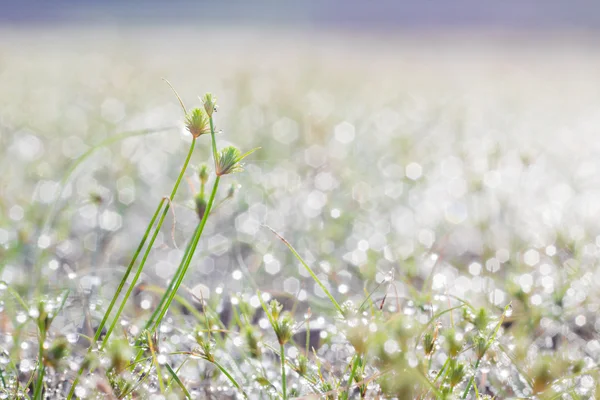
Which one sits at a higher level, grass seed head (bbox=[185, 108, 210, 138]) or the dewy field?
grass seed head (bbox=[185, 108, 210, 138])

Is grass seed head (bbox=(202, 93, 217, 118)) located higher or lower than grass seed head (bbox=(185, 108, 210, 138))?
higher

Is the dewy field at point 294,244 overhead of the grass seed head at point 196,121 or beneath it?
beneath

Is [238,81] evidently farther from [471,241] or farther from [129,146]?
[471,241]

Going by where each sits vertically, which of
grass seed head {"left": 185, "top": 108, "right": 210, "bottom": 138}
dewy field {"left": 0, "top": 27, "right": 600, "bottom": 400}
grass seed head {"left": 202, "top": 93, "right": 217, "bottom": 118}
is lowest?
dewy field {"left": 0, "top": 27, "right": 600, "bottom": 400}

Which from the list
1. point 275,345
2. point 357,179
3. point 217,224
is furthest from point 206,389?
point 357,179

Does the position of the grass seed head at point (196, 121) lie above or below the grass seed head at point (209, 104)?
below

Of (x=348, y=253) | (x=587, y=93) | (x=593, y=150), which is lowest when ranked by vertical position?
(x=348, y=253)

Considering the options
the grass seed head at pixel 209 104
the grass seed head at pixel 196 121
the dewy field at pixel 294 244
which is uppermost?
the grass seed head at pixel 209 104

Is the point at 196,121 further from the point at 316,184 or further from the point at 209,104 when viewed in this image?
the point at 316,184
